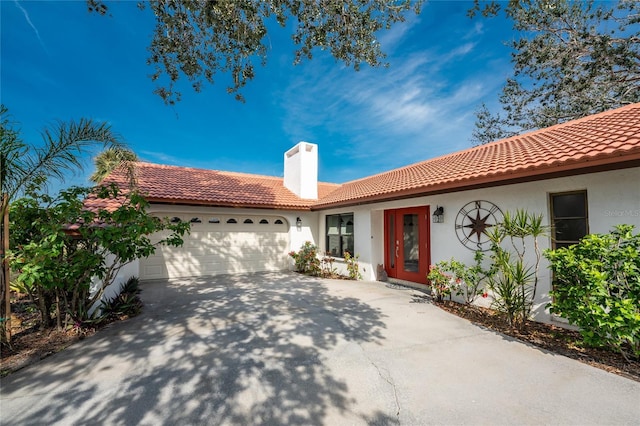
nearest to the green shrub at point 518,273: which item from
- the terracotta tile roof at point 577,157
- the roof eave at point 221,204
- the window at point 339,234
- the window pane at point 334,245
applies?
the terracotta tile roof at point 577,157

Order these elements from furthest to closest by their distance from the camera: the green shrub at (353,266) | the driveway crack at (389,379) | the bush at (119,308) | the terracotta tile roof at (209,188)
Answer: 1. the green shrub at (353,266)
2. the terracotta tile roof at (209,188)
3. the bush at (119,308)
4. the driveway crack at (389,379)

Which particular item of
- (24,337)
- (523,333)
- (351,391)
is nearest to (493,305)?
(523,333)

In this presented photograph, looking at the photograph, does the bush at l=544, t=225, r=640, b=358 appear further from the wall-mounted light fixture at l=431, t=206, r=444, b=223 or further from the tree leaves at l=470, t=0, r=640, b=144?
the tree leaves at l=470, t=0, r=640, b=144

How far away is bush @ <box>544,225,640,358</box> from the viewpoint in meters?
3.31

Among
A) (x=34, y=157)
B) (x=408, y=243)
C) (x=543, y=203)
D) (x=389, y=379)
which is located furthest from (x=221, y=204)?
(x=543, y=203)

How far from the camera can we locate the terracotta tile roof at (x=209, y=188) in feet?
32.9

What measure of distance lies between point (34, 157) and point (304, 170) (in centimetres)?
1019

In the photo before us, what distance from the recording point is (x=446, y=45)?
8.22m

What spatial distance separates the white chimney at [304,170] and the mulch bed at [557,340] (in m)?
9.05

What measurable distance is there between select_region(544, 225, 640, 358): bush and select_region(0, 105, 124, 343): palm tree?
805cm

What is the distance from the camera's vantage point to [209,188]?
11766 millimetres

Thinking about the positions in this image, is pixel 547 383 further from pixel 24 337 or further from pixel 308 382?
pixel 24 337

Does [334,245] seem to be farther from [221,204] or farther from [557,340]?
[557,340]

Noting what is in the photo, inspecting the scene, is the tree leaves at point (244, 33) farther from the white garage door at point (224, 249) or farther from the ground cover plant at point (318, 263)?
the ground cover plant at point (318, 263)
